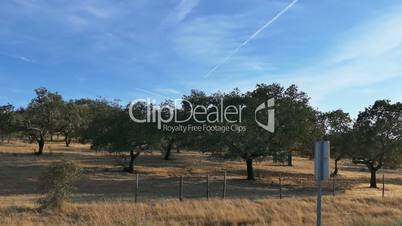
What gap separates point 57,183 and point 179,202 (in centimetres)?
521

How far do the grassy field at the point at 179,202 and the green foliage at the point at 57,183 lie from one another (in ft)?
1.57

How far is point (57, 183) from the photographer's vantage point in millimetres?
21156

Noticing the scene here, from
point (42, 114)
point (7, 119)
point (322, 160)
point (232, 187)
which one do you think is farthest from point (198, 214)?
point (7, 119)

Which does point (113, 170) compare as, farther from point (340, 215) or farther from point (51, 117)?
point (340, 215)

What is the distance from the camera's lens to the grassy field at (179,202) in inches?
737

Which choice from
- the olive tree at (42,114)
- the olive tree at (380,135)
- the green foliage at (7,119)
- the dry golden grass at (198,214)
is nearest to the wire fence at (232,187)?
the olive tree at (380,135)

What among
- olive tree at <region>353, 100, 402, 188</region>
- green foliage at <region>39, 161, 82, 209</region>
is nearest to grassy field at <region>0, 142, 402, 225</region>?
green foliage at <region>39, 161, 82, 209</region>

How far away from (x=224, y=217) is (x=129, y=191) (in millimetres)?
13724

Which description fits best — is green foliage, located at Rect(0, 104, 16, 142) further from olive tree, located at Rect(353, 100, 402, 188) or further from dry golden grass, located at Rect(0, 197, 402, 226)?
dry golden grass, located at Rect(0, 197, 402, 226)

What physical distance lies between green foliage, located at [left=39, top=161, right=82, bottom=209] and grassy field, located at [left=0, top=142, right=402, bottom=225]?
0.48m

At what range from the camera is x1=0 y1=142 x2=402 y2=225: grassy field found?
18.7 m

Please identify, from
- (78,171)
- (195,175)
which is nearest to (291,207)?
(78,171)

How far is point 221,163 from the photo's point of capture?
192ft

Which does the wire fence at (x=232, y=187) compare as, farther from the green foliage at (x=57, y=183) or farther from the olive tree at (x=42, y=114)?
the olive tree at (x=42, y=114)
